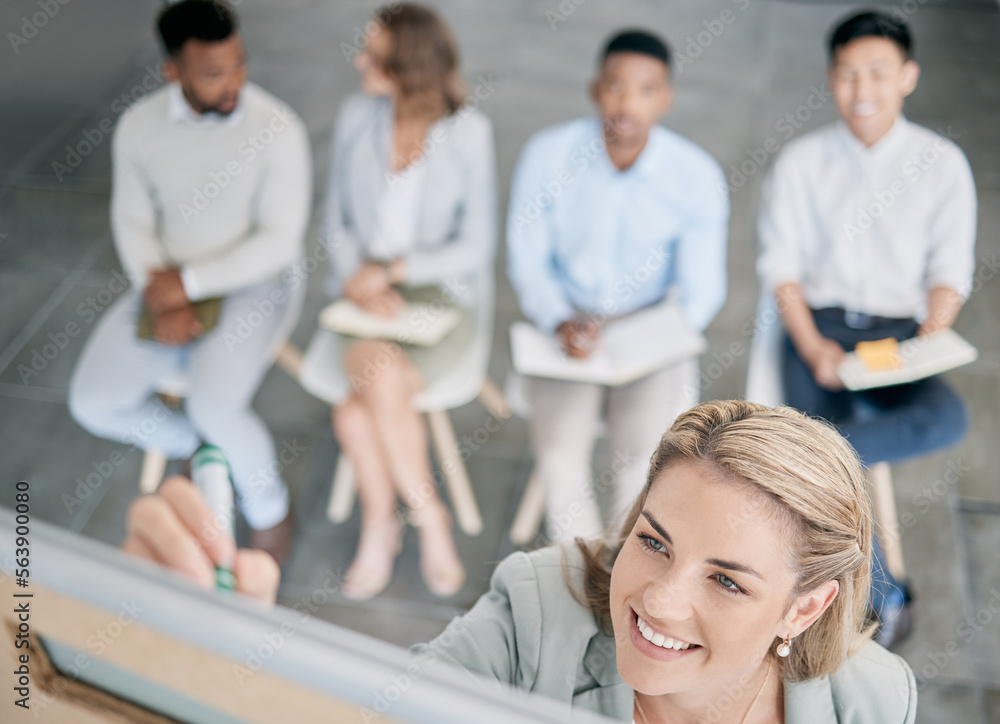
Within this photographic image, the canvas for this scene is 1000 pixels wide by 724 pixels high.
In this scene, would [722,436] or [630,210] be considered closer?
[722,436]

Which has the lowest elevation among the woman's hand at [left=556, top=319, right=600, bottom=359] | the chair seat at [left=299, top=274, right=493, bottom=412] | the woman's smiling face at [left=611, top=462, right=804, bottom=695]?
the chair seat at [left=299, top=274, right=493, bottom=412]

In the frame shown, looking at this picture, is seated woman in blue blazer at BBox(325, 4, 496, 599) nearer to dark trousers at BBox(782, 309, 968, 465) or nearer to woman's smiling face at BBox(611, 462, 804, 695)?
dark trousers at BBox(782, 309, 968, 465)

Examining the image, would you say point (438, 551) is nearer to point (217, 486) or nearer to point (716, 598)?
point (217, 486)

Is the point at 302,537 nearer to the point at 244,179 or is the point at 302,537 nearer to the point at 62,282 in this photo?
the point at 244,179

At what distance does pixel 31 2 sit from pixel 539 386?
88.2 inches

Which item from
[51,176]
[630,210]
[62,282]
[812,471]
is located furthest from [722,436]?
[51,176]

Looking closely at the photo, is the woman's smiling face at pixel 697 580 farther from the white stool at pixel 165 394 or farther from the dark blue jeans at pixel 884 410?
the white stool at pixel 165 394

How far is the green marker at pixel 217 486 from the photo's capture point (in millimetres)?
1530

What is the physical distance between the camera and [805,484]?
0.97 meters

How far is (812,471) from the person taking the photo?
974mm

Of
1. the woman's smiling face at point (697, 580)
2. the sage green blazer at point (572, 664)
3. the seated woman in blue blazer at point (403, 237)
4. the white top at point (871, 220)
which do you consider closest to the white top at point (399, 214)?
the seated woman in blue blazer at point (403, 237)

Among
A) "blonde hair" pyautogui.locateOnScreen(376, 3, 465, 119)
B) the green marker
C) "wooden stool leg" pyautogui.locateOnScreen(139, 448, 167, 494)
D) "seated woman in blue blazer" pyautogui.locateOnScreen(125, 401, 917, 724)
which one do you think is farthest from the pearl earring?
"wooden stool leg" pyautogui.locateOnScreen(139, 448, 167, 494)

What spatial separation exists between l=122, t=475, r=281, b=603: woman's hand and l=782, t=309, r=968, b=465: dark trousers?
4.39 feet

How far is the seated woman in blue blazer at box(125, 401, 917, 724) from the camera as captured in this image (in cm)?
95
